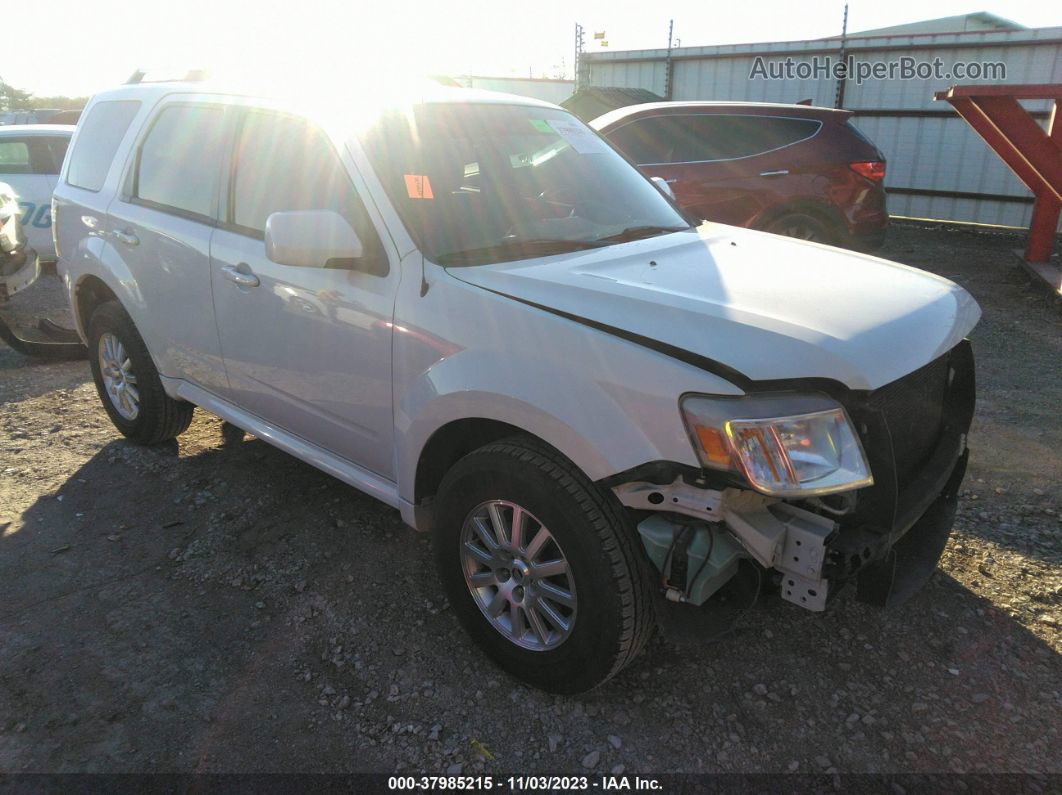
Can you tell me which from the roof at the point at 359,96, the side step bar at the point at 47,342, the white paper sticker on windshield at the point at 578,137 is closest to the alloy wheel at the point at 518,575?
the roof at the point at 359,96

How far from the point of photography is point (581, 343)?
220cm

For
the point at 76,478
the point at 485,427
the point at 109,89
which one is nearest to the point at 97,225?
the point at 109,89

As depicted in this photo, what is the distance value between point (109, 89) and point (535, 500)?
3.79 metres

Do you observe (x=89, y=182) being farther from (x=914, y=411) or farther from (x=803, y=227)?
(x=803, y=227)

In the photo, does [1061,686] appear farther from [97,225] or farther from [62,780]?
[97,225]

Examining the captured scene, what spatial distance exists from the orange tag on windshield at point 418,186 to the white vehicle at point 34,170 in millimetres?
7749

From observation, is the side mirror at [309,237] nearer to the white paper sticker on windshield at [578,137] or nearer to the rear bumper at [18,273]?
the white paper sticker on windshield at [578,137]

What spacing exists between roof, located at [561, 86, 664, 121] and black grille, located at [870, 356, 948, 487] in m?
9.98

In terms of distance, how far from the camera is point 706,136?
25.5 ft

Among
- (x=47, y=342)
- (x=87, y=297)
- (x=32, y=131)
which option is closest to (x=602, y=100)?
(x=32, y=131)

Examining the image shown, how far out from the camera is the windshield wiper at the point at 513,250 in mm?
2658

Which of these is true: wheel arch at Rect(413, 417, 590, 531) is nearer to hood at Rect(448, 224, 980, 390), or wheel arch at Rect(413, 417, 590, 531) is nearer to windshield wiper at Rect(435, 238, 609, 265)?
hood at Rect(448, 224, 980, 390)

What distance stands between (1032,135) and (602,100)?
5944mm

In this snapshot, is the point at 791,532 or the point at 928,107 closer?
the point at 791,532
